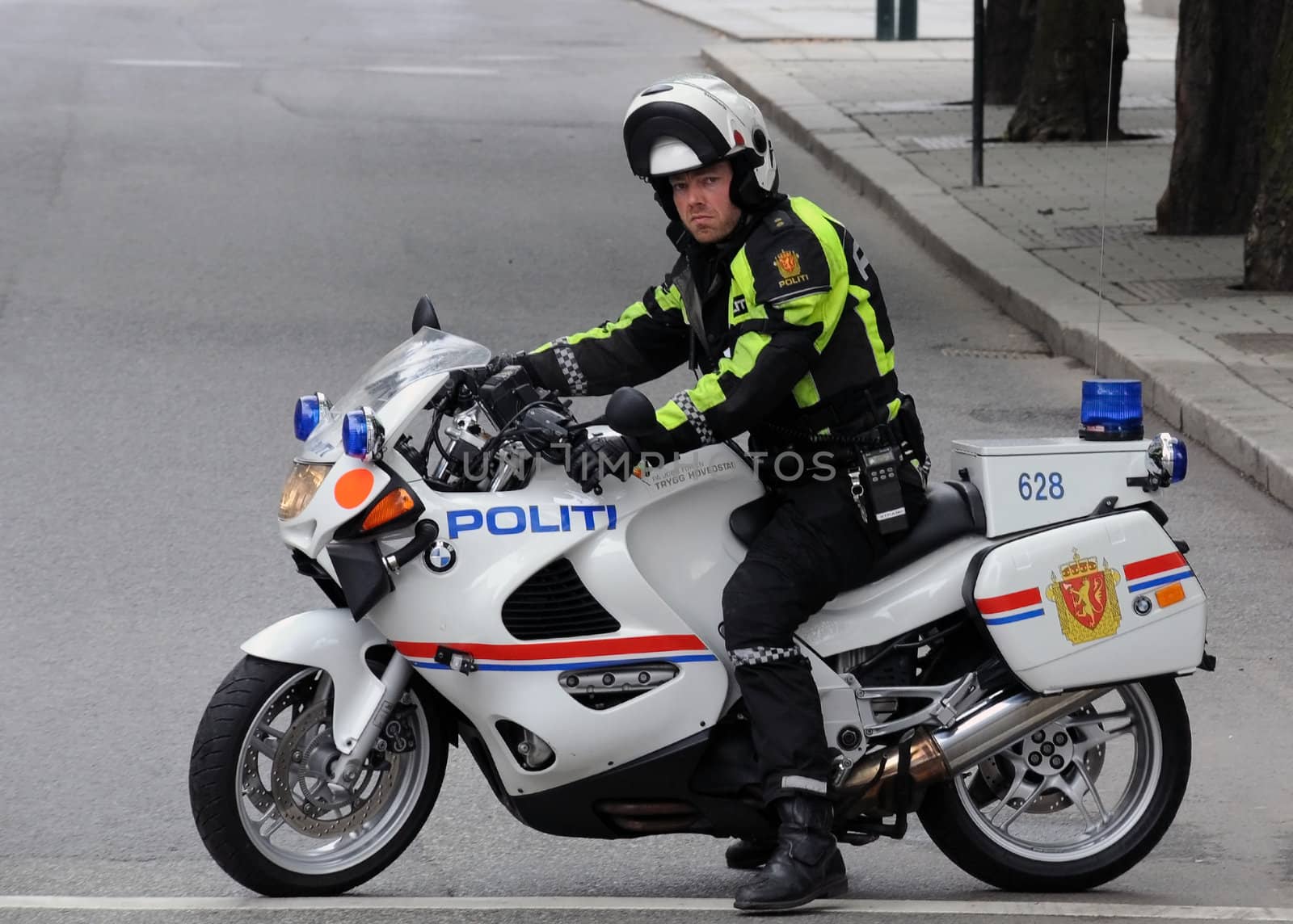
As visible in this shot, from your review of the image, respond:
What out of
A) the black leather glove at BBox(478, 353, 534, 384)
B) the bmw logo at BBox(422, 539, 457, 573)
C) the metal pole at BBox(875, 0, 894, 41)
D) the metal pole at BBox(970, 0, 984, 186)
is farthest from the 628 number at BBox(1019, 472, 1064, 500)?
the metal pole at BBox(875, 0, 894, 41)

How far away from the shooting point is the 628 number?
4.59m

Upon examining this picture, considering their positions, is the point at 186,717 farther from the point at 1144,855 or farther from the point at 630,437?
the point at 1144,855

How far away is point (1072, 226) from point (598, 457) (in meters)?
9.79

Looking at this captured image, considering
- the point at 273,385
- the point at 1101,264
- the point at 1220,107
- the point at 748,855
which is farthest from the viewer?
the point at 1220,107

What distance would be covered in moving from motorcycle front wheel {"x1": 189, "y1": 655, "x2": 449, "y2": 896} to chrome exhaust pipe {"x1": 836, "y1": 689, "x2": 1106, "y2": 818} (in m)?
0.93

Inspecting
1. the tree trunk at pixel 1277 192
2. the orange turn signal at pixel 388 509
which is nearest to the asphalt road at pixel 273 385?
the orange turn signal at pixel 388 509

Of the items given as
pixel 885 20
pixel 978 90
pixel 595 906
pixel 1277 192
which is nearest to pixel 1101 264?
pixel 595 906

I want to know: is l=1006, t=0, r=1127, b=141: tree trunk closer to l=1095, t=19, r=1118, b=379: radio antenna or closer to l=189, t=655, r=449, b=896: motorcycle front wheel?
l=1095, t=19, r=1118, b=379: radio antenna

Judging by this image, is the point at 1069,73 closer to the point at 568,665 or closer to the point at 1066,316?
the point at 1066,316

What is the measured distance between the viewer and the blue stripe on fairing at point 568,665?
4355 mm

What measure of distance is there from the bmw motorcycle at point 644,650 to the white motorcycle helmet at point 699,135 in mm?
565

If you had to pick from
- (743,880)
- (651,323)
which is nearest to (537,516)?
(651,323)

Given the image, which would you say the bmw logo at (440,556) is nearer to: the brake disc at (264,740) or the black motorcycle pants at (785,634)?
the brake disc at (264,740)

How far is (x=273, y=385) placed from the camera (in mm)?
9812
